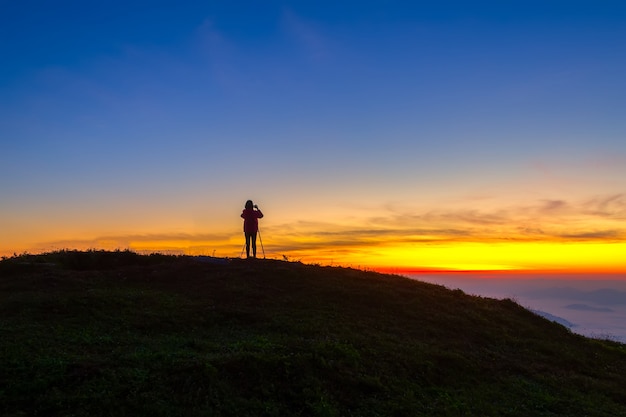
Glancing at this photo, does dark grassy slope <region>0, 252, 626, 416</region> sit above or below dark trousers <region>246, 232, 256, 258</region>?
below

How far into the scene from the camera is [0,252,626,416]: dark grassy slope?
11.7m

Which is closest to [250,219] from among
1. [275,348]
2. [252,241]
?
[252,241]

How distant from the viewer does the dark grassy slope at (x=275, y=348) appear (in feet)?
38.4

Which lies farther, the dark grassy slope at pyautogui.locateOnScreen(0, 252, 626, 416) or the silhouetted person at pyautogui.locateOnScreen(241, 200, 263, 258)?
the silhouetted person at pyautogui.locateOnScreen(241, 200, 263, 258)

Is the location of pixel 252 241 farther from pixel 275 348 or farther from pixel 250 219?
pixel 275 348

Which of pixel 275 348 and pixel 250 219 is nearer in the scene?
pixel 275 348

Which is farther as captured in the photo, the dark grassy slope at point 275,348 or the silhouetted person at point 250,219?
the silhouetted person at point 250,219

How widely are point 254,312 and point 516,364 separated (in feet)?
31.5

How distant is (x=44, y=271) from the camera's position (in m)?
24.9

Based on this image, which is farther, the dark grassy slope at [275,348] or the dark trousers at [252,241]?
the dark trousers at [252,241]

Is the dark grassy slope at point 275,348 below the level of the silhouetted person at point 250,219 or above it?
below

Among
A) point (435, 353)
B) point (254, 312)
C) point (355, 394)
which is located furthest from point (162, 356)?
point (435, 353)

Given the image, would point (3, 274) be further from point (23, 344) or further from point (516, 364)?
point (516, 364)

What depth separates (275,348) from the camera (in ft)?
48.0
